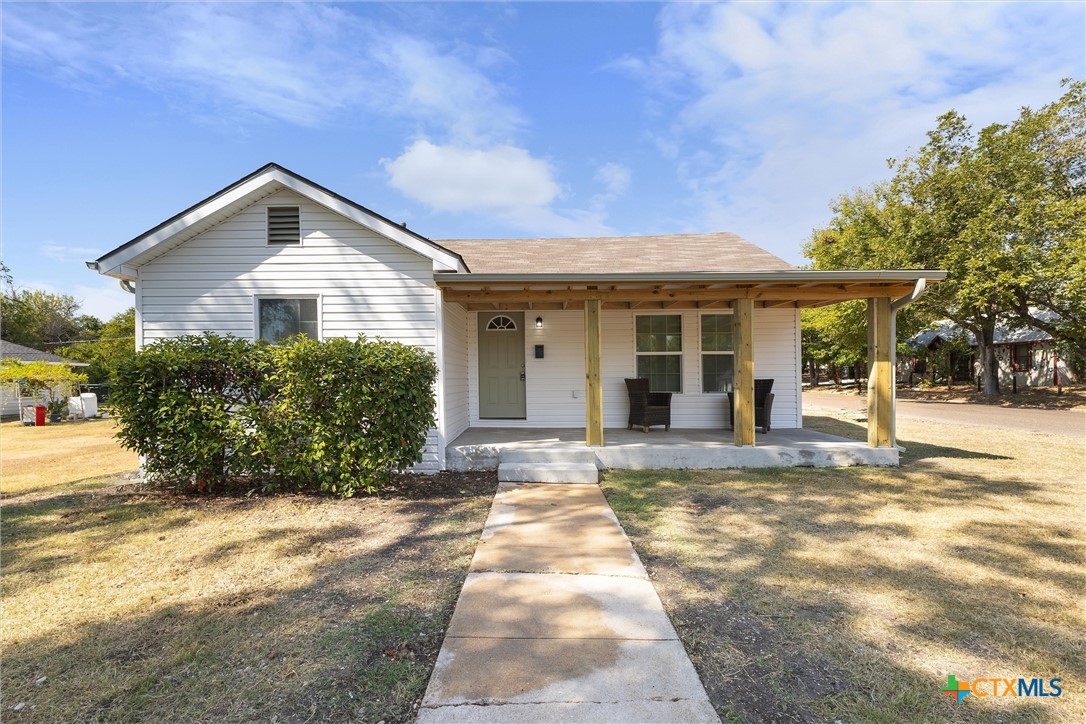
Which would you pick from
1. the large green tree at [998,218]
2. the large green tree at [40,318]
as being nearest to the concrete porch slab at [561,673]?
the large green tree at [998,218]

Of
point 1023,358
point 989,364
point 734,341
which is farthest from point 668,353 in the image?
point 1023,358

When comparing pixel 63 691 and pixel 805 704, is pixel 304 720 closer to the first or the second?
pixel 63 691

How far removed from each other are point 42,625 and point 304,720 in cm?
229

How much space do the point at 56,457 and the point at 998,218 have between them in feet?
90.7

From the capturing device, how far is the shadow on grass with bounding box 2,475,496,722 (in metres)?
2.20

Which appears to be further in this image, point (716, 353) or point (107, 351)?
point (107, 351)

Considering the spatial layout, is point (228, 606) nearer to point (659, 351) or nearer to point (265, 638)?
point (265, 638)

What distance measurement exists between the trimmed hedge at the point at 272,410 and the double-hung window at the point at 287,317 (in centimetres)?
126

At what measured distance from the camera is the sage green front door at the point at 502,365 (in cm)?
943

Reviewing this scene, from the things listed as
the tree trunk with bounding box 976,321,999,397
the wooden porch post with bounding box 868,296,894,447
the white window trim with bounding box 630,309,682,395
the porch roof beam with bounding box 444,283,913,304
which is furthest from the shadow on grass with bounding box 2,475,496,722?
the tree trunk with bounding box 976,321,999,397

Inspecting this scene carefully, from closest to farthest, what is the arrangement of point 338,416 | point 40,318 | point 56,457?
1. point 338,416
2. point 56,457
3. point 40,318

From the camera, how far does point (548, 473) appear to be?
6.51m

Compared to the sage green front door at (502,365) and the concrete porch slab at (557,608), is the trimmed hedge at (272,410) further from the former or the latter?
the sage green front door at (502,365)

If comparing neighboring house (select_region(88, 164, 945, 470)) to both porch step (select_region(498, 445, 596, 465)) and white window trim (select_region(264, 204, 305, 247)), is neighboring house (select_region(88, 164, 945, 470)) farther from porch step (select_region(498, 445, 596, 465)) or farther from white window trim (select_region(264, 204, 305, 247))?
porch step (select_region(498, 445, 596, 465))
